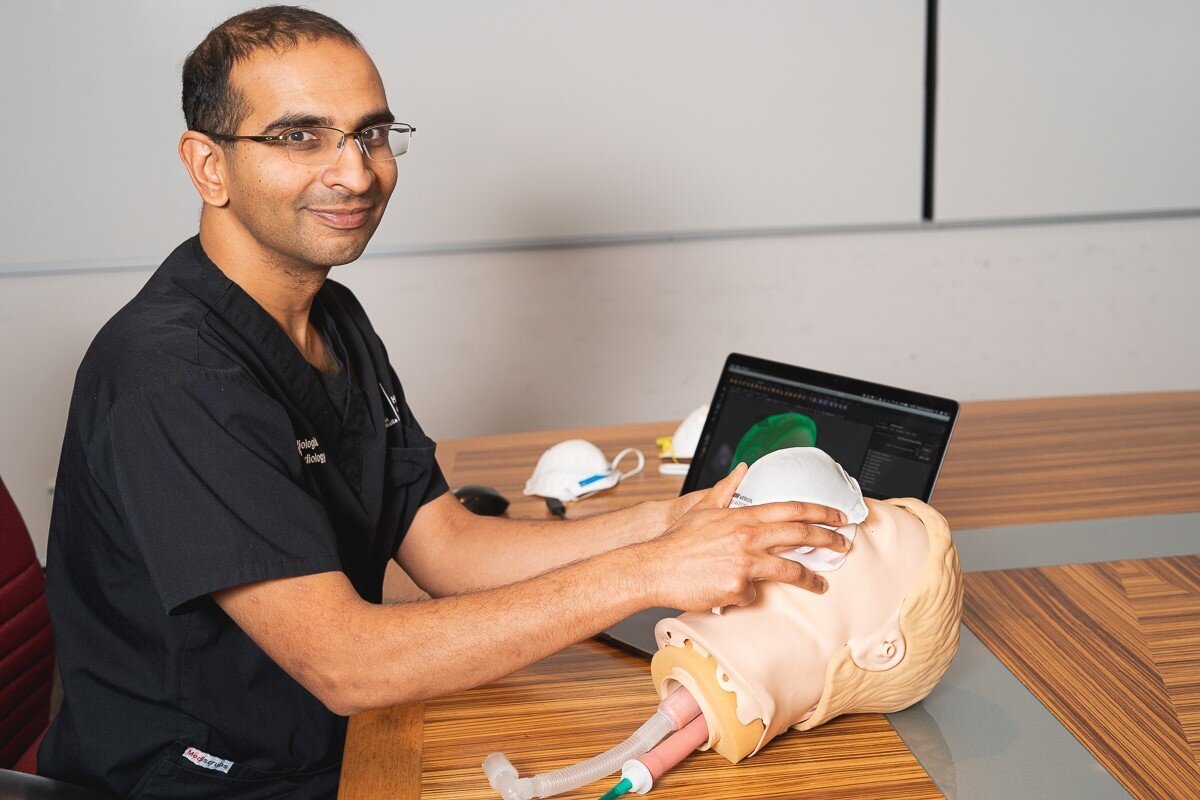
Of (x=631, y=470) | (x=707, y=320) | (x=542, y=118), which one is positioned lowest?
(x=707, y=320)

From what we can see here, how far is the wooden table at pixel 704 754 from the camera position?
0.98 meters

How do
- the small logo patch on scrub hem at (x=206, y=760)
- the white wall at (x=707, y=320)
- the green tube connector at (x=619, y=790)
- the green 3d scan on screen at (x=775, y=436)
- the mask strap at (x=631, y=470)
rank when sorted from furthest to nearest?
1. the white wall at (x=707, y=320)
2. the mask strap at (x=631, y=470)
3. the green 3d scan on screen at (x=775, y=436)
4. the small logo patch on scrub hem at (x=206, y=760)
5. the green tube connector at (x=619, y=790)

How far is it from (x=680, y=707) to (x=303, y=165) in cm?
71

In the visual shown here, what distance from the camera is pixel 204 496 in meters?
1.06

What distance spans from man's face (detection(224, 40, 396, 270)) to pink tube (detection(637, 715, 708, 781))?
26.0 inches

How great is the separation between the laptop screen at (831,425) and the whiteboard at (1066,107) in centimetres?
193

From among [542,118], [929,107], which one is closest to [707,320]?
[542,118]

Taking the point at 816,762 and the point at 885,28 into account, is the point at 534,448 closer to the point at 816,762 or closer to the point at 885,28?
the point at 816,762

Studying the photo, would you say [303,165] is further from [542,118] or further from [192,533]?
[542,118]

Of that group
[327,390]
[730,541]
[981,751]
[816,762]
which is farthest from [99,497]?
[981,751]

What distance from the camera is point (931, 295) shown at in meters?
3.32

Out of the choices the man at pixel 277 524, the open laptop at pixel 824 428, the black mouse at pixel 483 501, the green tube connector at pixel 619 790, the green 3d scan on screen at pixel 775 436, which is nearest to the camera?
the green tube connector at pixel 619 790

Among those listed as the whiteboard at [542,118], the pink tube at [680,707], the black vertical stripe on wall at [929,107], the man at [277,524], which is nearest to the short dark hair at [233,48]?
the man at [277,524]

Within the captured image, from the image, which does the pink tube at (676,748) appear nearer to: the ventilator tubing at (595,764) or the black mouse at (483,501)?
the ventilator tubing at (595,764)
